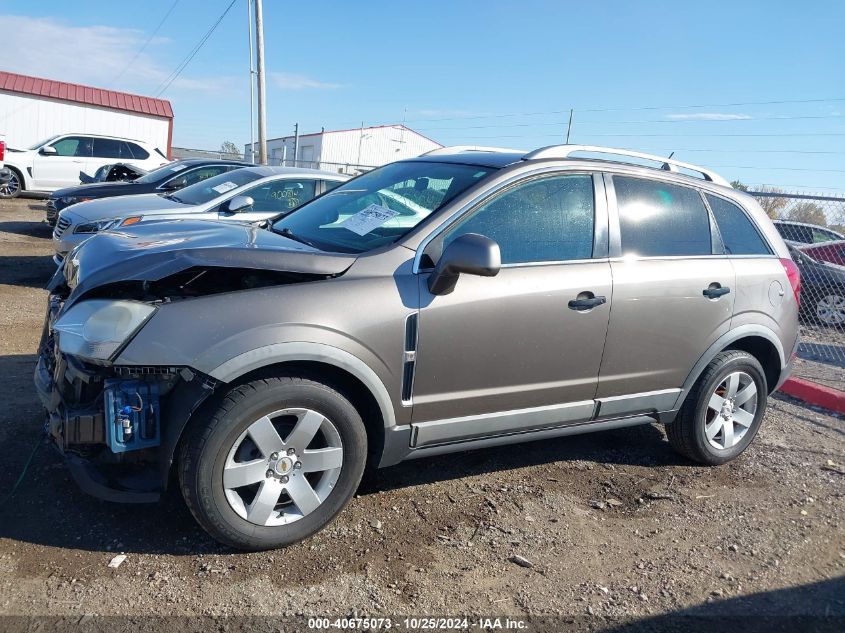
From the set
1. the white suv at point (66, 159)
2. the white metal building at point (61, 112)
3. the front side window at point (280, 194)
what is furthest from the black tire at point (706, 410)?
the white metal building at point (61, 112)

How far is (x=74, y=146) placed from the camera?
1705 cm

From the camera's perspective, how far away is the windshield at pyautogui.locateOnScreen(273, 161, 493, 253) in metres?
3.65

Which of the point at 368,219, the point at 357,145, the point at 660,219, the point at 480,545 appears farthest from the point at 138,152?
the point at 357,145

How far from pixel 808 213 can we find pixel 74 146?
16.1 m

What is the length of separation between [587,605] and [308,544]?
130cm

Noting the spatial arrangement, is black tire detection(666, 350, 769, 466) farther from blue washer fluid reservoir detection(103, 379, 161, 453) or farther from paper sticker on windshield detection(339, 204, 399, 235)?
blue washer fluid reservoir detection(103, 379, 161, 453)

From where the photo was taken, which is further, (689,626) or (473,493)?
(473,493)

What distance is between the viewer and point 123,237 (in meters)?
3.70

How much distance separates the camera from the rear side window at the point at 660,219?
4035mm

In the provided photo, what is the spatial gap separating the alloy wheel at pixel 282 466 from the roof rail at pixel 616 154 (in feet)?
6.33

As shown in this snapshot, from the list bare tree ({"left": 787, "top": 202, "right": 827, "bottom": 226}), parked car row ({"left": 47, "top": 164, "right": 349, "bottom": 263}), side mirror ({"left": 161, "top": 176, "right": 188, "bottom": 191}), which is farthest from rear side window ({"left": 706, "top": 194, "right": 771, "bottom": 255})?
side mirror ({"left": 161, "top": 176, "right": 188, "bottom": 191})

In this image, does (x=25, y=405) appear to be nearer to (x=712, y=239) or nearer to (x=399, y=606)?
(x=399, y=606)

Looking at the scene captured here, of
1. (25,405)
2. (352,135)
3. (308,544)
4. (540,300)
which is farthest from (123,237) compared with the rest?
(352,135)

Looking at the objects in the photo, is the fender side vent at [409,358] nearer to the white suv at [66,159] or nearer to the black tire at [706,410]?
the black tire at [706,410]
